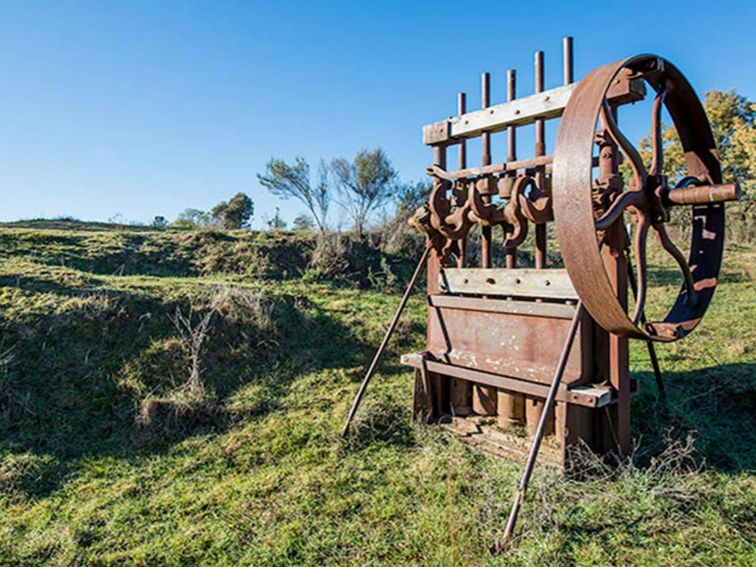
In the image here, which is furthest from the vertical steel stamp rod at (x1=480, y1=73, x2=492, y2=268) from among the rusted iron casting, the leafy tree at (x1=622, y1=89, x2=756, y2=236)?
the leafy tree at (x1=622, y1=89, x2=756, y2=236)

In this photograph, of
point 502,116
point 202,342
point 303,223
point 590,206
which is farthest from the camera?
point 303,223

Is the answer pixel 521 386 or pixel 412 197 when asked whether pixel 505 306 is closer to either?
pixel 521 386

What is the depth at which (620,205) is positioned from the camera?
2818mm

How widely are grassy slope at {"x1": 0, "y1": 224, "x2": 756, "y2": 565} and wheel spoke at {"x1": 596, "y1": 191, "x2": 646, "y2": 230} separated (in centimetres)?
158

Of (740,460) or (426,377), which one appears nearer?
(740,460)

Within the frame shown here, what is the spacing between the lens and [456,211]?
4156 mm

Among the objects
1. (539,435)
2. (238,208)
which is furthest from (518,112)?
(238,208)

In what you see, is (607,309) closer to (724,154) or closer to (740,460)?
(740,460)

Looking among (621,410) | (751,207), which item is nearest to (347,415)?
(621,410)

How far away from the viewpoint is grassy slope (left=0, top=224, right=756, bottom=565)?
2.66 metres

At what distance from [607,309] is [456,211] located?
69.7 inches

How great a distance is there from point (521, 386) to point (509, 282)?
76 centimetres

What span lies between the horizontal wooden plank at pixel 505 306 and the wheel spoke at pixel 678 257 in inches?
25.2

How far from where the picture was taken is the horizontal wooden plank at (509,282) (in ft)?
11.1
